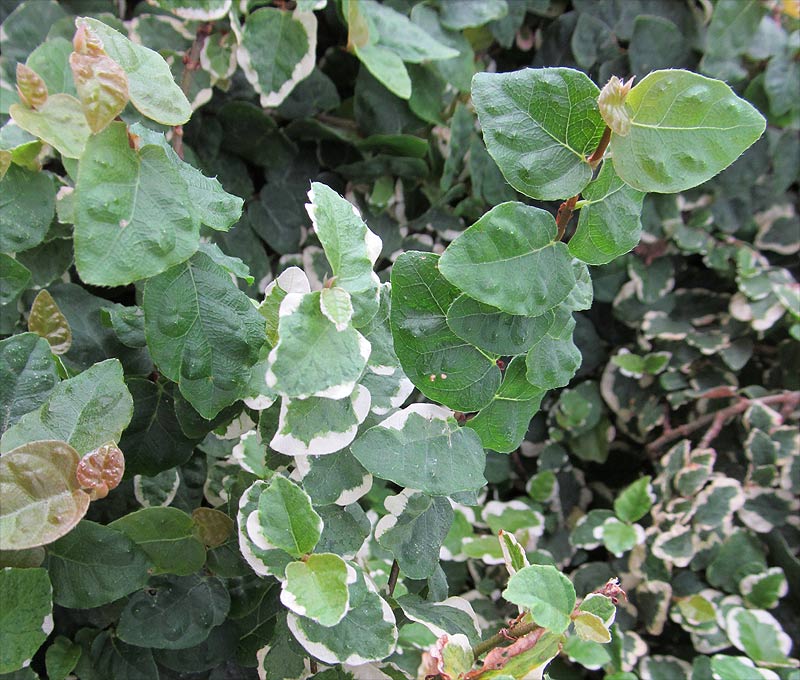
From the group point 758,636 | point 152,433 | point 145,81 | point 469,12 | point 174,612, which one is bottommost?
point 758,636

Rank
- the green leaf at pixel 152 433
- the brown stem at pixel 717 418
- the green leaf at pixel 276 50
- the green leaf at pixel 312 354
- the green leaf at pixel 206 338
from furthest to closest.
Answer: the brown stem at pixel 717 418 → the green leaf at pixel 276 50 → the green leaf at pixel 152 433 → the green leaf at pixel 206 338 → the green leaf at pixel 312 354

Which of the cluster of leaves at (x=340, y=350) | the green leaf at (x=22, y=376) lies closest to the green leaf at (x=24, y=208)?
the cluster of leaves at (x=340, y=350)

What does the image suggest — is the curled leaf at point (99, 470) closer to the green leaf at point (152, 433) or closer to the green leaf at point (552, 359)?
the green leaf at point (152, 433)

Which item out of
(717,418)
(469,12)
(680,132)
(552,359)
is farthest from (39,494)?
(717,418)

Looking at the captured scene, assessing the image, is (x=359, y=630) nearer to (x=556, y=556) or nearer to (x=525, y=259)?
(x=525, y=259)

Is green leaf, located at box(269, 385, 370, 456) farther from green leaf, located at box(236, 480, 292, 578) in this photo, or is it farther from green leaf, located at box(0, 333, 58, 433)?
green leaf, located at box(0, 333, 58, 433)

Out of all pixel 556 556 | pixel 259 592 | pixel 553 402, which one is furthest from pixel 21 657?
pixel 553 402

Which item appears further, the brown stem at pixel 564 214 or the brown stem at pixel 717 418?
the brown stem at pixel 717 418

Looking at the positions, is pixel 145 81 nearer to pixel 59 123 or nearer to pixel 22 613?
pixel 59 123
